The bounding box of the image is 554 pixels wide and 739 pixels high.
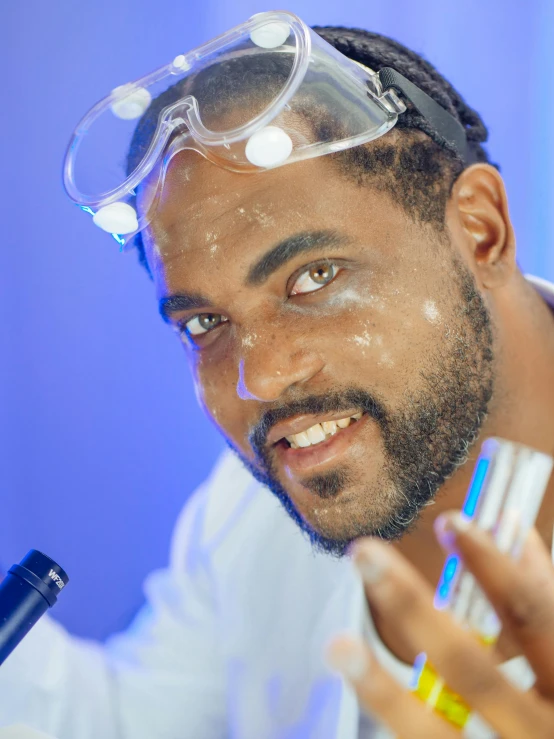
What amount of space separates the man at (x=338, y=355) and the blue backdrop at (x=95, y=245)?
0.33 meters

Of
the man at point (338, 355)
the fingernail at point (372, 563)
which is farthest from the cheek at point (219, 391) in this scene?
the fingernail at point (372, 563)

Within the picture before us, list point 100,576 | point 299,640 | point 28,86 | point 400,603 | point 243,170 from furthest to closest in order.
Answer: point 100,576
point 28,86
point 299,640
point 243,170
point 400,603

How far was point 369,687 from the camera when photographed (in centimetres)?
52

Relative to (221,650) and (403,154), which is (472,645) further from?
(221,650)

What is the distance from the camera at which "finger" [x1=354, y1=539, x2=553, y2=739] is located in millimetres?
514

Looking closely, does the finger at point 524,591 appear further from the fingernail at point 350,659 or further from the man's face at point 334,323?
the man's face at point 334,323

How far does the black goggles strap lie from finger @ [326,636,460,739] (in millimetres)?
874

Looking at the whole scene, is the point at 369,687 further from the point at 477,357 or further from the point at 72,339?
the point at 72,339

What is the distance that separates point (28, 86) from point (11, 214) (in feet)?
0.88

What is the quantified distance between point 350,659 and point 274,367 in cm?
58

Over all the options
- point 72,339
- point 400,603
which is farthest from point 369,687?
point 72,339

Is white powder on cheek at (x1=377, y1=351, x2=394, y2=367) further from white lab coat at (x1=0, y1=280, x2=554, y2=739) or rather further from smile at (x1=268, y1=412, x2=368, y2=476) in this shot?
white lab coat at (x1=0, y1=280, x2=554, y2=739)

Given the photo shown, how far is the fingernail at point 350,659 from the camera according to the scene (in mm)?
523

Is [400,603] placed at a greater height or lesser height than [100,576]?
lesser
